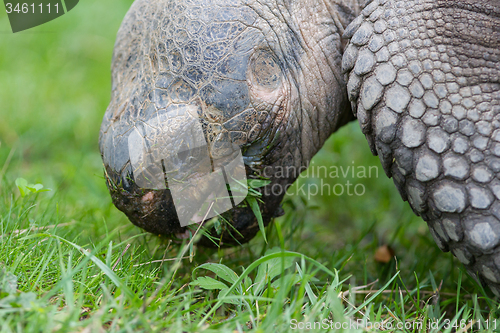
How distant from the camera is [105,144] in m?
1.68

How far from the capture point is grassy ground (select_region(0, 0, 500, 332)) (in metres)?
1.30

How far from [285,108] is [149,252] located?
2.80 feet

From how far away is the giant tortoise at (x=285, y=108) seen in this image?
1526 mm

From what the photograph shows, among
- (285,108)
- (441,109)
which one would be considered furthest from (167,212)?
(441,109)

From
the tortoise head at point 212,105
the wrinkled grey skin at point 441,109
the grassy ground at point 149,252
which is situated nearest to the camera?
the grassy ground at point 149,252

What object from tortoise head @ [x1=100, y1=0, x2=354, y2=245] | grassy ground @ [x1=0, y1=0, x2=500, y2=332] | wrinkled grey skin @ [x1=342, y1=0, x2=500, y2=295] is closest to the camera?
grassy ground @ [x1=0, y1=0, x2=500, y2=332]

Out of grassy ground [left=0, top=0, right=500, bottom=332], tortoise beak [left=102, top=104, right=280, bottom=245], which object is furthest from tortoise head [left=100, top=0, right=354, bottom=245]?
grassy ground [left=0, top=0, right=500, bottom=332]

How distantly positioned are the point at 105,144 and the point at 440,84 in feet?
3.97

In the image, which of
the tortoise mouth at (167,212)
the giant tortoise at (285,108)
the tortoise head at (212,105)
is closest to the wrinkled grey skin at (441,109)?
the giant tortoise at (285,108)

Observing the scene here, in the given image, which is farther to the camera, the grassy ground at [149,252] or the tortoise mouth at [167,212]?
the tortoise mouth at [167,212]

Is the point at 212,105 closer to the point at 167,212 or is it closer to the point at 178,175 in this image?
the point at 178,175

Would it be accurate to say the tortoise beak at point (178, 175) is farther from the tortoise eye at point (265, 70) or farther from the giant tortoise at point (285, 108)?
the tortoise eye at point (265, 70)

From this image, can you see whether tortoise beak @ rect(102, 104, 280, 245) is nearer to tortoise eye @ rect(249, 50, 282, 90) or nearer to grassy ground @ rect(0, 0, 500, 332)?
grassy ground @ rect(0, 0, 500, 332)

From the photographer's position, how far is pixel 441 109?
1.55 m
